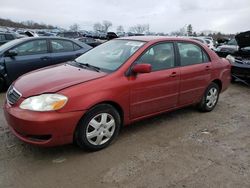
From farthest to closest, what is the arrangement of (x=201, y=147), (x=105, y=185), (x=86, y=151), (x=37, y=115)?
(x=201, y=147)
(x=86, y=151)
(x=37, y=115)
(x=105, y=185)

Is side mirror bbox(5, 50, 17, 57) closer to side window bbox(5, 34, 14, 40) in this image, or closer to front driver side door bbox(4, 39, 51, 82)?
front driver side door bbox(4, 39, 51, 82)

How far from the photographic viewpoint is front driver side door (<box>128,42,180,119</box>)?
159 inches

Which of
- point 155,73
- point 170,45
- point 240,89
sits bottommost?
point 240,89

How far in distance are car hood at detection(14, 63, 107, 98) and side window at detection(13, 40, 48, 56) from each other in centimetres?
308

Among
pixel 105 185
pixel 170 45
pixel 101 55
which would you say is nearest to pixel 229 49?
pixel 170 45

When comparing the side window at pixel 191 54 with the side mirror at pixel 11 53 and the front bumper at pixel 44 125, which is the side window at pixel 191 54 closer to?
the front bumper at pixel 44 125

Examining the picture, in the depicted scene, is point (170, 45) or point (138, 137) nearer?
point (138, 137)

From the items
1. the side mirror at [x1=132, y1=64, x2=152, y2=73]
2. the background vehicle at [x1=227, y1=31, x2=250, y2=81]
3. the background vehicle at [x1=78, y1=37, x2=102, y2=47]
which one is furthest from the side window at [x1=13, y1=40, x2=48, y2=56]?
the background vehicle at [x1=78, y1=37, x2=102, y2=47]


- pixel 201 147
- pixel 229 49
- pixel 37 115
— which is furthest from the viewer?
pixel 229 49

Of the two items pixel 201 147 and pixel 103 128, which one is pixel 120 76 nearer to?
pixel 103 128

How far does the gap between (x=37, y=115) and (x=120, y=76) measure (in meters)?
1.27

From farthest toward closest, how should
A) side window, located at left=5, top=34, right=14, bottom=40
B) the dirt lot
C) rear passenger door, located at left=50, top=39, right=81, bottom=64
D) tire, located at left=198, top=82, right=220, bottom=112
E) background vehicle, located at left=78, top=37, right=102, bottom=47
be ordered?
1. background vehicle, located at left=78, top=37, right=102, bottom=47
2. side window, located at left=5, top=34, right=14, bottom=40
3. rear passenger door, located at left=50, top=39, right=81, bottom=64
4. tire, located at left=198, top=82, right=220, bottom=112
5. the dirt lot

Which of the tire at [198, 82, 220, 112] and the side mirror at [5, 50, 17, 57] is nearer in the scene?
A: the tire at [198, 82, 220, 112]

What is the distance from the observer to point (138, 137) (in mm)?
4230
